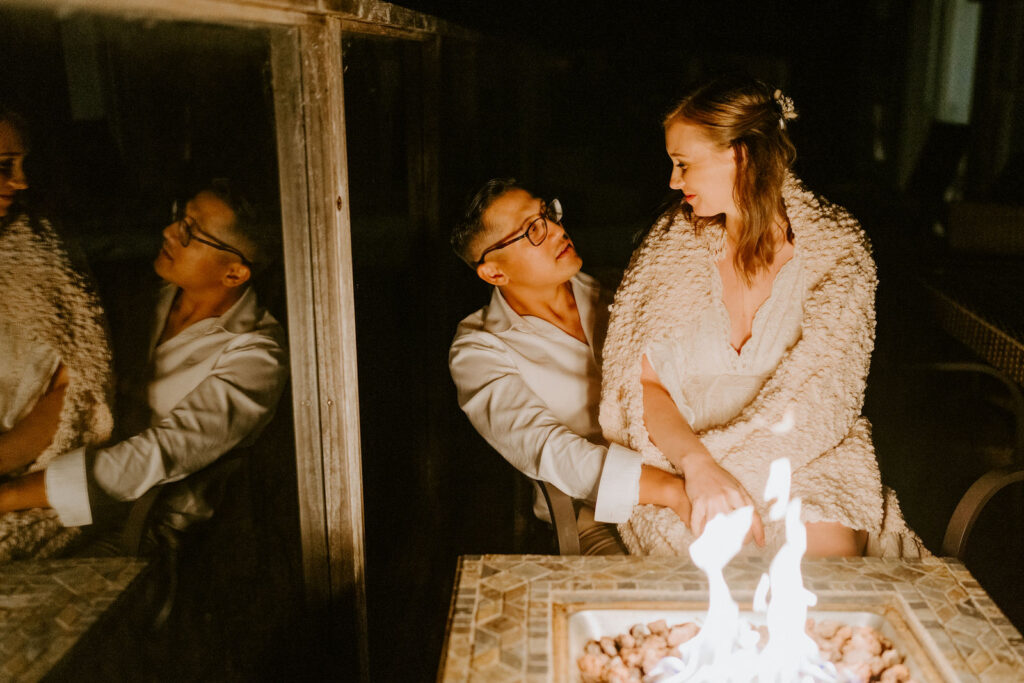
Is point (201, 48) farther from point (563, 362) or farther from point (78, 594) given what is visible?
point (563, 362)

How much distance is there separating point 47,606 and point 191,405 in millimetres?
460

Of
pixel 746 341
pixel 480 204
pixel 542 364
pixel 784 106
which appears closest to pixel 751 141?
pixel 784 106

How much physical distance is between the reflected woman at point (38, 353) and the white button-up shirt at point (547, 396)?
5.05 feet

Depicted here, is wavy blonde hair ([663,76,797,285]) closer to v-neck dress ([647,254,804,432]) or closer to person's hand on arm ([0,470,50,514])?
v-neck dress ([647,254,804,432])

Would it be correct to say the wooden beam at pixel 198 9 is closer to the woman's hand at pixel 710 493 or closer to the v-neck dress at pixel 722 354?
the v-neck dress at pixel 722 354

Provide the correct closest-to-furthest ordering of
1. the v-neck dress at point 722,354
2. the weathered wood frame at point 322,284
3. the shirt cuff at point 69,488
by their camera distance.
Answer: the shirt cuff at point 69,488, the weathered wood frame at point 322,284, the v-neck dress at point 722,354

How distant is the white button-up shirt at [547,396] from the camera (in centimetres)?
260

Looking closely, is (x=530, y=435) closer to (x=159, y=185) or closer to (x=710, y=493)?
(x=710, y=493)

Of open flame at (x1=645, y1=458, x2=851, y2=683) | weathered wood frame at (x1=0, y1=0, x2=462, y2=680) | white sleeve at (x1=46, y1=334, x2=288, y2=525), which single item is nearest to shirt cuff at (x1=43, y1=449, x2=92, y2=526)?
white sleeve at (x1=46, y1=334, x2=288, y2=525)

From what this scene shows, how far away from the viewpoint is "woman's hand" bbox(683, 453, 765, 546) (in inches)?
93.4

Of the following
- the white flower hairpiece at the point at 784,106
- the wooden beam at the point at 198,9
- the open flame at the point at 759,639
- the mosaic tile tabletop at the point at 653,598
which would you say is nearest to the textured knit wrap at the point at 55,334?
the wooden beam at the point at 198,9

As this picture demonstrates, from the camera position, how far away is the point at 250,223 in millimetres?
1782

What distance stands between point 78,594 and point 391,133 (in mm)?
1782

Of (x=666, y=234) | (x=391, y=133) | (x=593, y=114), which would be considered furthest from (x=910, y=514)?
(x=391, y=133)
